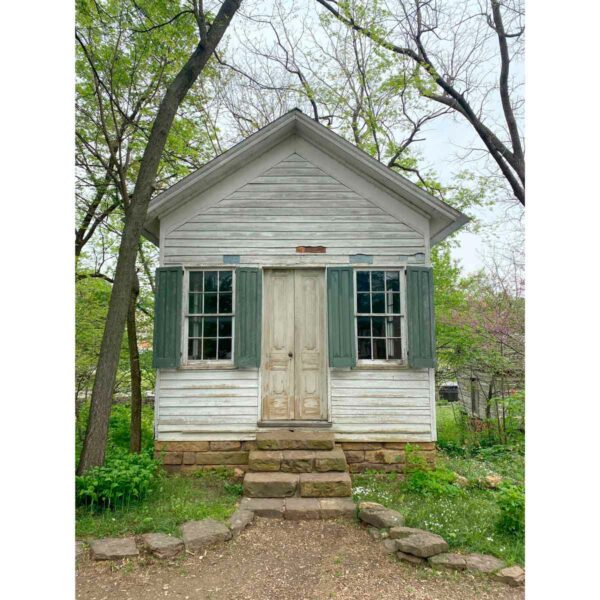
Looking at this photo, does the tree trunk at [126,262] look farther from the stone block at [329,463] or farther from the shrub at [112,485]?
the stone block at [329,463]

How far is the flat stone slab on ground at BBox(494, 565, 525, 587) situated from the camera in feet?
10.1

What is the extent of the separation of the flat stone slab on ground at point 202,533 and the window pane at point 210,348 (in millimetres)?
2412

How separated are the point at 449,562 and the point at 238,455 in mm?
3178

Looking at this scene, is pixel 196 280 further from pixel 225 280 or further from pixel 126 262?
pixel 126 262

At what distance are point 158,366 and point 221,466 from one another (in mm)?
1631

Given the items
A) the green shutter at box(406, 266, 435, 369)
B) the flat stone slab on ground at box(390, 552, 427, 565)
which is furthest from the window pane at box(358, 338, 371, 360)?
the flat stone slab on ground at box(390, 552, 427, 565)

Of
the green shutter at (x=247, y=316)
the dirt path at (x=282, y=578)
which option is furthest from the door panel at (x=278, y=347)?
the dirt path at (x=282, y=578)

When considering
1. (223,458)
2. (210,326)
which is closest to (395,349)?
(210,326)

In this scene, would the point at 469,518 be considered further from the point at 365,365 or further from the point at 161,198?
the point at 161,198

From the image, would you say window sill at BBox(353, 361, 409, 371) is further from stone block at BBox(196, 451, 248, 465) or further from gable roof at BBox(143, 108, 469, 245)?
gable roof at BBox(143, 108, 469, 245)

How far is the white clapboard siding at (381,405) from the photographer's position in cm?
580

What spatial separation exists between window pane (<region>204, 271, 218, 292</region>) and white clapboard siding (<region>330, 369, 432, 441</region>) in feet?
6.96
